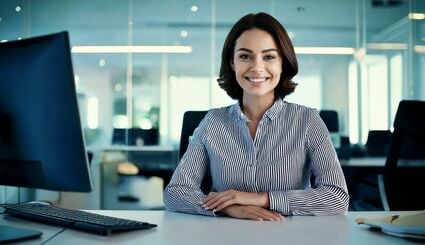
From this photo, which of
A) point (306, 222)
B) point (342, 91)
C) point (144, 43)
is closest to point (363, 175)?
point (342, 91)

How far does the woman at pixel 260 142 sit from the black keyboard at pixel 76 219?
0.36m

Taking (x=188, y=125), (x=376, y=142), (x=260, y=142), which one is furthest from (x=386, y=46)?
(x=260, y=142)

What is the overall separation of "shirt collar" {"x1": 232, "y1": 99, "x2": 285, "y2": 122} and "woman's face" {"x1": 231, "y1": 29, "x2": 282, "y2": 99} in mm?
A: 70

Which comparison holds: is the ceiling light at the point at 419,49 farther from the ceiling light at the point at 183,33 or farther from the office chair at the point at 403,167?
the office chair at the point at 403,167

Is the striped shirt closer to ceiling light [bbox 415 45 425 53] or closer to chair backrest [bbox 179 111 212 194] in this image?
chair backrest [bbox 179 111 212 194]

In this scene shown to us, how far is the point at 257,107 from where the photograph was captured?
1.95 metres

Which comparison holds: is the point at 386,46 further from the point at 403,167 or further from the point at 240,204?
the point at 240,204

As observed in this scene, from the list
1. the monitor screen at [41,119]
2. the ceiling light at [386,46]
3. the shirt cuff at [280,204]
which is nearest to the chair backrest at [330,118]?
the ceiling light at [386,46]

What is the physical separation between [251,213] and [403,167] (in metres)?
1.50

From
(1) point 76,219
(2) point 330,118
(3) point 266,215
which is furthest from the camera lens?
(2) point 330,118

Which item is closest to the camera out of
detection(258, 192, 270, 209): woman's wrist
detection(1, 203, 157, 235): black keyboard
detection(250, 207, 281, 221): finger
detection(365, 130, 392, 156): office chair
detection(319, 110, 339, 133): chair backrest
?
detection(1, 203, 157, 235): black keyboard

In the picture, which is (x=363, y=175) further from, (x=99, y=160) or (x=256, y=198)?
(x=99, y=160)

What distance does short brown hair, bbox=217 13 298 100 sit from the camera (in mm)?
1909

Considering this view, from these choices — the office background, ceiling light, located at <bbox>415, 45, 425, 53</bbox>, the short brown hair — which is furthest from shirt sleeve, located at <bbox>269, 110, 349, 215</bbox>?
ceiling light, located at <bbox>415, 45, 425, 53</bbox>
